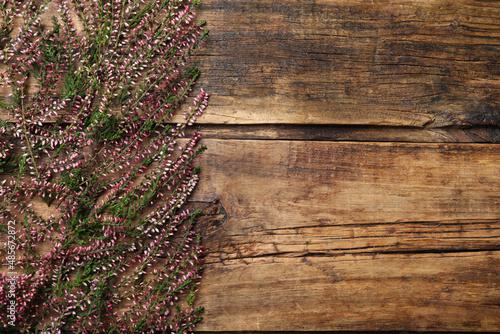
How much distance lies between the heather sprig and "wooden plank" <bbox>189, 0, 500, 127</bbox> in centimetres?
14

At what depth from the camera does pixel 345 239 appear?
4.34 feet

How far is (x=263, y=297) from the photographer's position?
1299 mm

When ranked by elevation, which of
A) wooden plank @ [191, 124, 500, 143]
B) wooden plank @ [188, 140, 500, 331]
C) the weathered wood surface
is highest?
the weathered wood surface

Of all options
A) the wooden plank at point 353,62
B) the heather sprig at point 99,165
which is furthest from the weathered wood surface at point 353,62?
the heather sprig at point 99,165

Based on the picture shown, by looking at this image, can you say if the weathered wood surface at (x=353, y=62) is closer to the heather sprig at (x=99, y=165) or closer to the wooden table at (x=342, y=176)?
the wooden table at (x=342, y=176)

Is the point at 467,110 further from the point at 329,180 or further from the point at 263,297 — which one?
the point at 263,297

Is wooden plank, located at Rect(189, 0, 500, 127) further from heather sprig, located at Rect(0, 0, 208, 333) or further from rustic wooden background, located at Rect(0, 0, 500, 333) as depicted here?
heather sprig, located at Rect(0, 0, 208, 333)

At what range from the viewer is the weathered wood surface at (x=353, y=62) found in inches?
51.7

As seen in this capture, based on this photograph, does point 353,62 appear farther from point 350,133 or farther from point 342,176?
point 342,176

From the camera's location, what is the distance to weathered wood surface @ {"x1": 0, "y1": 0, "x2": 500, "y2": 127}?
1313mm

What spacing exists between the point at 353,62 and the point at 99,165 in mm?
1043

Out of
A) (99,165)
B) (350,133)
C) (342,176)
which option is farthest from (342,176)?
(99,165)

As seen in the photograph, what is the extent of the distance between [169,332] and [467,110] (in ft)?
4.69

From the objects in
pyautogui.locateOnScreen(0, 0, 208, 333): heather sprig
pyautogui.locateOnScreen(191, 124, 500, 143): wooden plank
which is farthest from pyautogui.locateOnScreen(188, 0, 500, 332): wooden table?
pyautogui.locateOnScreen(0, 0, 208, 333): heather sprig
